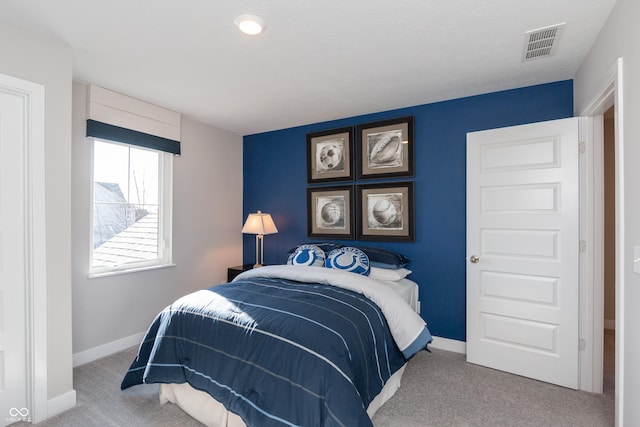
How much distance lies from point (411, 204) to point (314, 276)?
1348mm

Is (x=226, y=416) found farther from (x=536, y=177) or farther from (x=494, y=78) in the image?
(x=494, y=78)

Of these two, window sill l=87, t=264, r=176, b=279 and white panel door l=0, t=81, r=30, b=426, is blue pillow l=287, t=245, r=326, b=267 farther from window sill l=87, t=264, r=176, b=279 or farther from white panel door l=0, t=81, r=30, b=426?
white panel door l=0, t=81, r=30, b=426

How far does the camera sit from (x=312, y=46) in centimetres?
212

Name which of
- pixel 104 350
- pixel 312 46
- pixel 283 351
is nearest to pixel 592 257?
pixel 283 351

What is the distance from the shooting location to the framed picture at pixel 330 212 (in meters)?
3.64

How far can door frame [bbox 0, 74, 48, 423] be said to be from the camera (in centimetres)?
196

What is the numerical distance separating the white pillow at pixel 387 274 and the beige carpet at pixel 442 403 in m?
0.79


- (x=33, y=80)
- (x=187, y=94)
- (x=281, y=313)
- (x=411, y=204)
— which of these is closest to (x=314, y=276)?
(x=281, y=313)

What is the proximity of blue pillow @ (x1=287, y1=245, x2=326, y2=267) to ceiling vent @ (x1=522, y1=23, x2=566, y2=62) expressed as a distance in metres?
2.39

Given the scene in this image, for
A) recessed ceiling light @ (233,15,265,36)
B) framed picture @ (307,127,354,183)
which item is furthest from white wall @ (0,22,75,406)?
framed picture @ (307,127,354,183)

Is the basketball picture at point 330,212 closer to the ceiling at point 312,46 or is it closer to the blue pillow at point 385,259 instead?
the blue pillow at point 385,259

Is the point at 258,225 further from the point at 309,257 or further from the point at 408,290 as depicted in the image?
the point at 408,290

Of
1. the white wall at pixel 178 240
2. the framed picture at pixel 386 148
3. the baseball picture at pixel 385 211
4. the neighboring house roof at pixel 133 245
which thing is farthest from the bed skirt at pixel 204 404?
the framed picture at pixel 386 148

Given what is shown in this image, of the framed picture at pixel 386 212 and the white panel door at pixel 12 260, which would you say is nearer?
the white panel door at pixel 12 260
